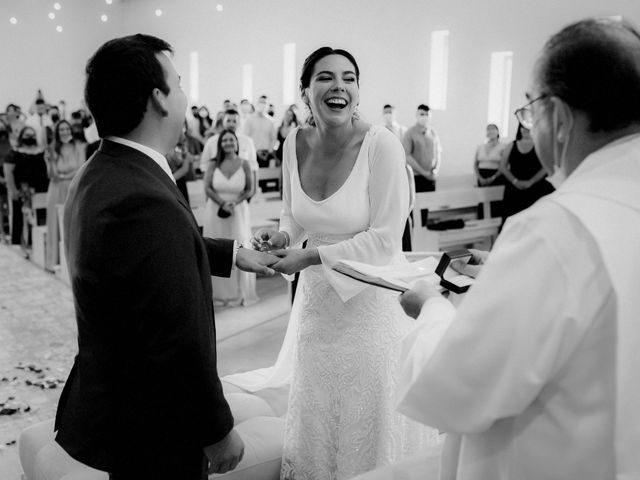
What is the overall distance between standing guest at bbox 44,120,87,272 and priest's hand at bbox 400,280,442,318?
759 centimetres

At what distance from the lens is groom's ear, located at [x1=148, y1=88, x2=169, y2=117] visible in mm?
1676

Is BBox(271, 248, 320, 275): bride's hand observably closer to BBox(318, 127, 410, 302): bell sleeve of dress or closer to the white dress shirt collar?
BBox(318, 127, 410, 302): bell sleeve of dress

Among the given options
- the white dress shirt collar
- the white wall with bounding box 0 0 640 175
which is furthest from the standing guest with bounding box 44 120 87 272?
the white dress shirt collar

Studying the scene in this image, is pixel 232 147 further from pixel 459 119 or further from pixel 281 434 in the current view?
pixel 459 119

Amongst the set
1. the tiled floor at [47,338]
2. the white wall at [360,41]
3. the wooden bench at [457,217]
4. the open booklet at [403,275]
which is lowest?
the tiled floor at [47,338]

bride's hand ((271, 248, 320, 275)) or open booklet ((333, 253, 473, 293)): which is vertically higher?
open booklet ((333, 253, 473, 293))

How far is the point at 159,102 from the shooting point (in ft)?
5.54

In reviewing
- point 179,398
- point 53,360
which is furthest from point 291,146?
point 53,360

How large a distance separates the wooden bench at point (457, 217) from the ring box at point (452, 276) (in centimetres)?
647

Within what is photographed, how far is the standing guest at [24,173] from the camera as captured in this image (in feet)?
31.7

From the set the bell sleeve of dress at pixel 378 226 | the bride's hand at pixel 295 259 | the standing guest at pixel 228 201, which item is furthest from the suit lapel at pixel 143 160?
the standing guest at pixel 228 201

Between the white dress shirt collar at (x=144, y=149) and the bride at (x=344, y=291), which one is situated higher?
the white dress shirt collar at (x=144, y=149)

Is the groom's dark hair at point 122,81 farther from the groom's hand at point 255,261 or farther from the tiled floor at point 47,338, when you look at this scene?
the tiled floor at point 47,338

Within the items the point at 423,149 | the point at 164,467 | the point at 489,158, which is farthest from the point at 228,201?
the point at 164,467
